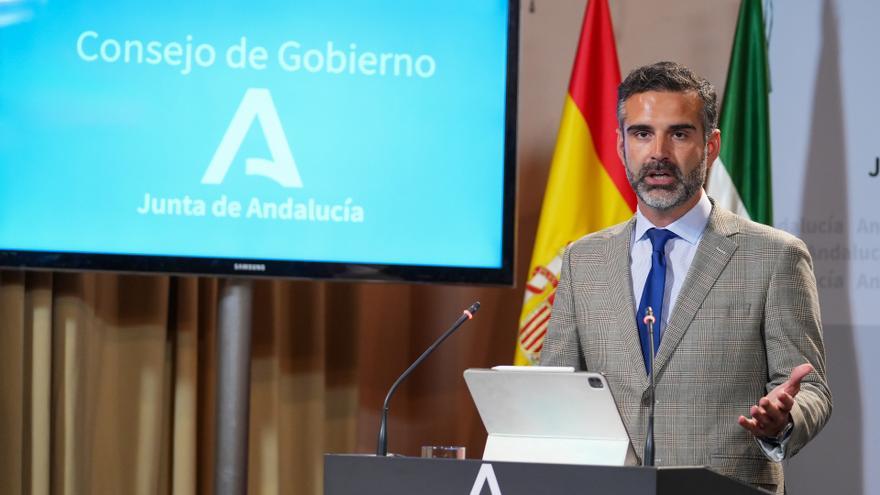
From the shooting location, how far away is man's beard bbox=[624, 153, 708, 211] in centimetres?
304

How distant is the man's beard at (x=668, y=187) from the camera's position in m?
3.04

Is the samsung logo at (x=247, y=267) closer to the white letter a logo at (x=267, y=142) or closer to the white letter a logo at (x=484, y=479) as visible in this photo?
the white letter a logo at (x=267, y=142)

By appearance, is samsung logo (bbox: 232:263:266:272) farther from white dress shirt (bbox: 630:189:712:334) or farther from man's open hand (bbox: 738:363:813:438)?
man's open hand (bbox: 738:363:813:438)

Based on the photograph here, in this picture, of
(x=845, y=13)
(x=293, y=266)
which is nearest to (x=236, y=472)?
(x=293, y=266)

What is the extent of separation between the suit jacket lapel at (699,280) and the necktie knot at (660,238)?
93mm

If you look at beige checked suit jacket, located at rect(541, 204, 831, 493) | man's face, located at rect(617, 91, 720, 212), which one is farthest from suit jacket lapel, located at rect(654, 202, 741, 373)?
man's face, located at rect(617, 91, 720, 212)

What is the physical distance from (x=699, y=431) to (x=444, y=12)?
1810 mm

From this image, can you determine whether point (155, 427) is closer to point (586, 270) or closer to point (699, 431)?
point (586, 270)

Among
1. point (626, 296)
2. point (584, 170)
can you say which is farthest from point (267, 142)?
point (626, 296)

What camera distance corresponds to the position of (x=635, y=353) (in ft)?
9.85

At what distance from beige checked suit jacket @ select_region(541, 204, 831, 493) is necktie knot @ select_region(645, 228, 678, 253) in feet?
0.33

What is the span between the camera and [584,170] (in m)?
4.43

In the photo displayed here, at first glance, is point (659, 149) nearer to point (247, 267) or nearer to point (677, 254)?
point (677, 254)

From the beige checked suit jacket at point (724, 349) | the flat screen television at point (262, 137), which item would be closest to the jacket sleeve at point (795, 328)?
the beige checked suit jacket at point (724, 349)
